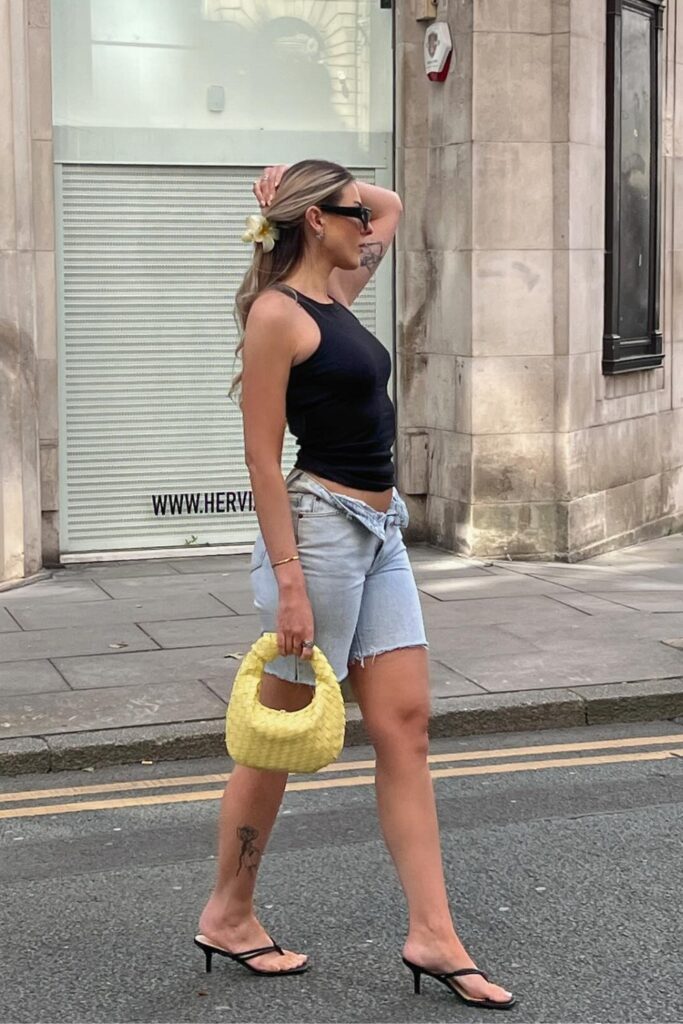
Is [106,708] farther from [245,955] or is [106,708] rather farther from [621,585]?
[621,585]

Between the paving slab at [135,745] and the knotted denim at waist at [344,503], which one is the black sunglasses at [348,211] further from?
the paving slab at [135,745]

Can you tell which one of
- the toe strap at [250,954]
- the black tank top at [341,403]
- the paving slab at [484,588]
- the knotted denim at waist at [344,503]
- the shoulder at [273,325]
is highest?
the shoulder at [273,325]

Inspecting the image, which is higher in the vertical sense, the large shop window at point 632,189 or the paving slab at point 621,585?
the large shop window at point 632,189

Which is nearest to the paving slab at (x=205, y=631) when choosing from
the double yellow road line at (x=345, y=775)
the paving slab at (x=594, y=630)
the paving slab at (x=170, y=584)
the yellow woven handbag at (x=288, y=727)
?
the paving slab at (x=170, y=584)

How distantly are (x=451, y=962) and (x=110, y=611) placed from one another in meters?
5.39

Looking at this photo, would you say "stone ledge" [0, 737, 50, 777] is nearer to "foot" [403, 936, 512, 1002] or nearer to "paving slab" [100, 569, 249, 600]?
"foot" [403, 936, 512, 1002]

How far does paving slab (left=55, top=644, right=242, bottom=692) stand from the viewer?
7285 mm

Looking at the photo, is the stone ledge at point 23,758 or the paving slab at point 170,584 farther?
the paving slab at point 170,584

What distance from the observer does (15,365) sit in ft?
32.3

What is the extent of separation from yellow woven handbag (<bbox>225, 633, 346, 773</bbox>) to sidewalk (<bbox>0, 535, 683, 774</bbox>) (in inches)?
98.2

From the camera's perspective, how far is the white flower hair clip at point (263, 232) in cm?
396

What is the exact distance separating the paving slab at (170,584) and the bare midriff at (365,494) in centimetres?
557

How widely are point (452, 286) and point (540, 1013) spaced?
763 cm

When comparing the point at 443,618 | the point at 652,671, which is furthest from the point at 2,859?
the point at 443,618
